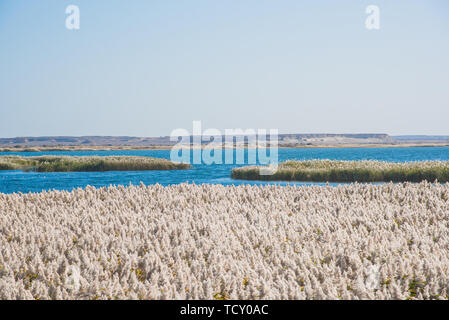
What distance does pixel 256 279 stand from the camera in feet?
19.7

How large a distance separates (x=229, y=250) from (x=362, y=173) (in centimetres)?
2829

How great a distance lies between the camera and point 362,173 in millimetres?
33812

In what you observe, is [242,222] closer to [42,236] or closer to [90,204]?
[42,236]

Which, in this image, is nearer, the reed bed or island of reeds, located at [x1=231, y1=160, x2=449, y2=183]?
the reed bed

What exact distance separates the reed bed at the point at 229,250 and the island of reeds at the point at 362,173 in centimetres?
2051

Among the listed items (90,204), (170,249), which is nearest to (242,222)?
(170,249)

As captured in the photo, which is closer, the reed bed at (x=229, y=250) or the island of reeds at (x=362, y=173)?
the reed bed at (x=229, y=250)

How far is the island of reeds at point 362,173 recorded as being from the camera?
104 feet

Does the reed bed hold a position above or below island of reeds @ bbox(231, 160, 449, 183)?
above

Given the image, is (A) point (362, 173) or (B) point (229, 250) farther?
(A) point (362, 173)

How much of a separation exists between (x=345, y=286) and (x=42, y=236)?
17.9ft

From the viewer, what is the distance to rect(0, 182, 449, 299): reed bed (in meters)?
5.91

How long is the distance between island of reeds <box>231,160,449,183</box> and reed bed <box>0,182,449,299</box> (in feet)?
67.3
